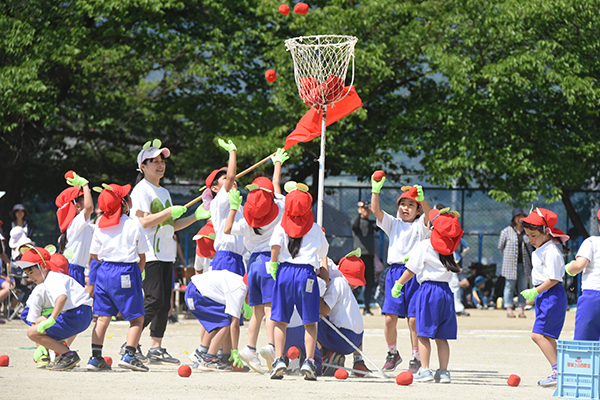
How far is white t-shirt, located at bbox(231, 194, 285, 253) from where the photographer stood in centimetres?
695

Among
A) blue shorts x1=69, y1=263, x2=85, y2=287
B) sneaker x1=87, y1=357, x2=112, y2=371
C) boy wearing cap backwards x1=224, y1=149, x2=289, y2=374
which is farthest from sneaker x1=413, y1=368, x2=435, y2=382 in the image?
blue shorts x1=69, y1=263, x2=85, y2=287

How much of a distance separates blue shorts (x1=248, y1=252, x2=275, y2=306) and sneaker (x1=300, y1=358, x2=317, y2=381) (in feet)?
2.31

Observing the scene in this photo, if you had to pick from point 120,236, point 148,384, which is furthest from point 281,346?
point 120,236

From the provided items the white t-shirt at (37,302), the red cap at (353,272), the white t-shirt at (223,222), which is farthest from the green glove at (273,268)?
the white t-shirt at (37,302)

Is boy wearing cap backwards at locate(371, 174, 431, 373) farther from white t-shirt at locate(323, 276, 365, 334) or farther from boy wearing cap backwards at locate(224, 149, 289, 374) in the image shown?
boy wearing cap backwards at locate(224, 149, 289, 374)

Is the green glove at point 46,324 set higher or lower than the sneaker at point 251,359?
higher

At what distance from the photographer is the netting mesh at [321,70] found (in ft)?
26.9

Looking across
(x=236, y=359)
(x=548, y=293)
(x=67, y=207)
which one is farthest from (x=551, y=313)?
(x=67, y=207)

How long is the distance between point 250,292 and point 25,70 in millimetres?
10182

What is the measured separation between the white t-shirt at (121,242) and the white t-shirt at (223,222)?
0.72 meters

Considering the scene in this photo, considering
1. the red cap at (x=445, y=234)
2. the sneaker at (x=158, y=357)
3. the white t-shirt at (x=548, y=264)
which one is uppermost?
the red cap at (x=445, y=234)

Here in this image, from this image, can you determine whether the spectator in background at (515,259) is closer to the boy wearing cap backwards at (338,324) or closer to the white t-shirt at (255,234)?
the boy wearing cap backwards at (338,324)

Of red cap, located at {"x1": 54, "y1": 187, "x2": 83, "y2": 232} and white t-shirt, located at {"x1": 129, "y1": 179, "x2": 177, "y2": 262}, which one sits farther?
red cap, located at {"x1": 54, "y1": 187, "x2": 83, "y2": 232}

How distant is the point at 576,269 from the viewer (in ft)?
20.8
